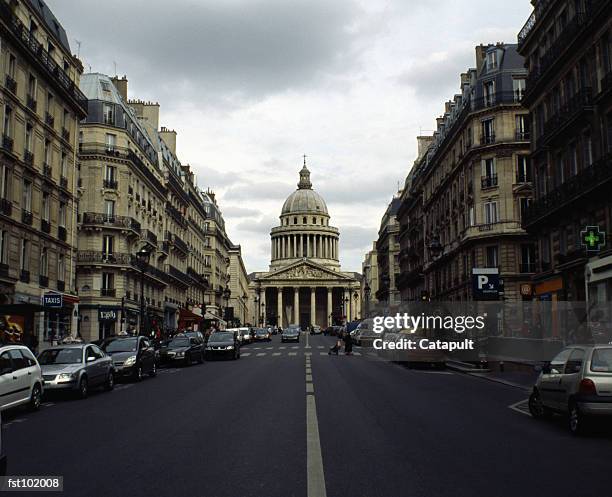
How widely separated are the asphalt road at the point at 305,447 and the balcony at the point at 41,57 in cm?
1889

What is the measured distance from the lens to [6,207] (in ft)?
99.7

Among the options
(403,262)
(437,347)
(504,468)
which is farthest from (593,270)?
(403,262)

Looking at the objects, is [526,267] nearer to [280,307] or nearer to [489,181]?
[489,181]

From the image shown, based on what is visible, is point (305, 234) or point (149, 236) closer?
point (149, 236)

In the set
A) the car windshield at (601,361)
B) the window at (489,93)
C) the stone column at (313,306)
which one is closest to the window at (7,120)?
the car windshield at (601,361)

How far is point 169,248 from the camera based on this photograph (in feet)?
217

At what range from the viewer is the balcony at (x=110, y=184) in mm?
50125

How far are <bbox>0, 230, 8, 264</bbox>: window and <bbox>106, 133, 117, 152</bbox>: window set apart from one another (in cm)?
2018

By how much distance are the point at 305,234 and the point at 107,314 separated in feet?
418

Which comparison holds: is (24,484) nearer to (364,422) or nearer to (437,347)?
(364,422)

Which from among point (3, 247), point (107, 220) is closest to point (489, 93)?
point (107, 220)

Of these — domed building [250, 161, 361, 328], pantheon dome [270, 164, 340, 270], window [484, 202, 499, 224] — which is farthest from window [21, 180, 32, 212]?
pantheon dome [270, 164, 340, 270]

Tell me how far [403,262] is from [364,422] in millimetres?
75933

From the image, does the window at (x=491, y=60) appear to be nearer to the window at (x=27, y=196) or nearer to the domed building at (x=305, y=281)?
the window at (x=27, y=196)
